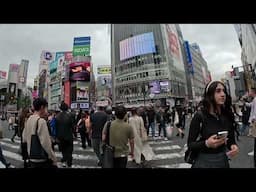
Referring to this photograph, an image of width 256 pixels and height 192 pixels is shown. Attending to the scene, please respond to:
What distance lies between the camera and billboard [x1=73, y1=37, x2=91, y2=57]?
71.0 feet

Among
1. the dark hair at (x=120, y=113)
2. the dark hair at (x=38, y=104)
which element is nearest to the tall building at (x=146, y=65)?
the dark hair at (x=120, y=113)

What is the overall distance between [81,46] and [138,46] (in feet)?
146

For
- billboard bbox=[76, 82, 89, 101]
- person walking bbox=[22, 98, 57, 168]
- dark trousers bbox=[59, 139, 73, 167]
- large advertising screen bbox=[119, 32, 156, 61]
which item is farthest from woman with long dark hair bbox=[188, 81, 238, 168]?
large advertising screen bbox=[119, 32, 156, 61]

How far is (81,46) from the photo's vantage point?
22000 mm

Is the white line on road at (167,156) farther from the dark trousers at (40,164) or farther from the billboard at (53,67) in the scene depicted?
the billboard at (53,67)

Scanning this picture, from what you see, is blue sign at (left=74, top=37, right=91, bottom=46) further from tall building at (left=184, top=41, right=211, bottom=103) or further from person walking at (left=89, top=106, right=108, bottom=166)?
tall building at (left=184, top=41, right=211, bottom=103)

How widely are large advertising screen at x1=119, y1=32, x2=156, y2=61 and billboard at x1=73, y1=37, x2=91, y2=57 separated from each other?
3685cm

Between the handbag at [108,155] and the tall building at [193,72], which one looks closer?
the handbag at [108,155]

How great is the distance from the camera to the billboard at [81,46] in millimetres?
21645

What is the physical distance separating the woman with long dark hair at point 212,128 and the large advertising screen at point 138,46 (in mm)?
57324

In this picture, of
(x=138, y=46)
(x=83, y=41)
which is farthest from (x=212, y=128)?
(x=138, y=46)
